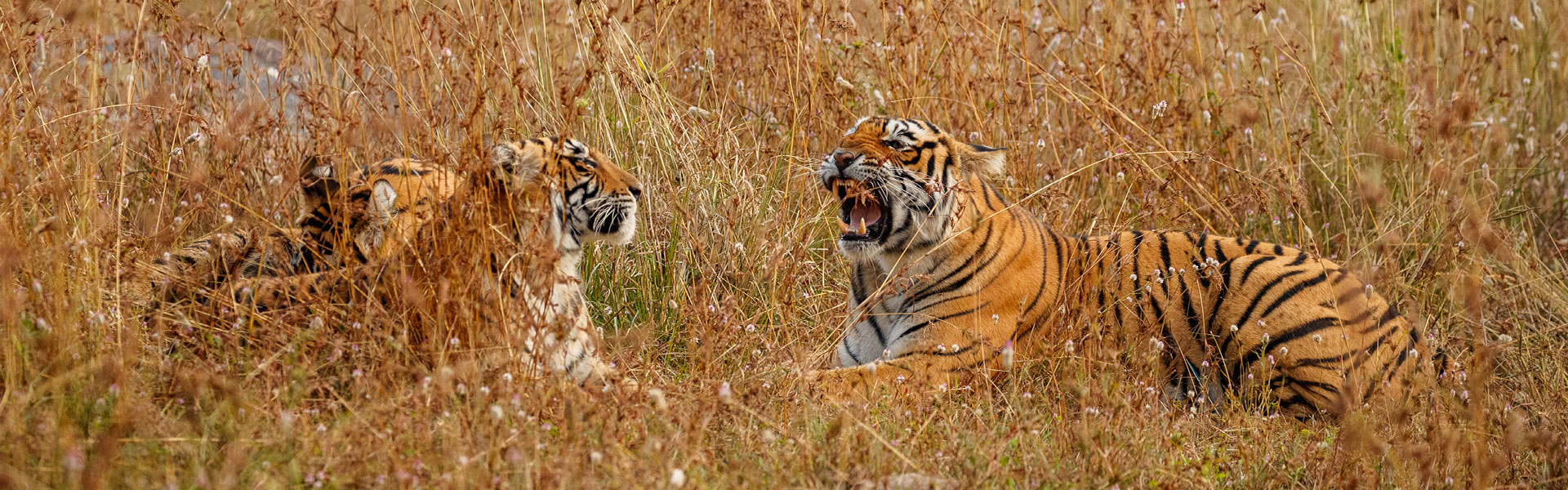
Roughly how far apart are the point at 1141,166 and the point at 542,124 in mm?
2587

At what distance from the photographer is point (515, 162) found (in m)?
4.20

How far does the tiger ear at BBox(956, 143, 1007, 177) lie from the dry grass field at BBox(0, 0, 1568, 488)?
22 cm

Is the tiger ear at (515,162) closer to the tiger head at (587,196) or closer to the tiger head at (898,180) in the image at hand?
the tiger head at (587,196)

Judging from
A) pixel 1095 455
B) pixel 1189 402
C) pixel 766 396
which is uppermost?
pixel 1095 455

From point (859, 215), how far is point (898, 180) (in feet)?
0.78

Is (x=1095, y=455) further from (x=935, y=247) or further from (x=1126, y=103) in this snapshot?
(x=1126, y=103)

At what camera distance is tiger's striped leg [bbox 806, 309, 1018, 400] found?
439 cm

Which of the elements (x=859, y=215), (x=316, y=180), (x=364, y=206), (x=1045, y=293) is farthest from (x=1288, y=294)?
(x=316, y=180)

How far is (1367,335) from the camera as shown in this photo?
4582 mm

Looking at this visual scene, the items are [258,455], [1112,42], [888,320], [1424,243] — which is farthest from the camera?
[1112,42]

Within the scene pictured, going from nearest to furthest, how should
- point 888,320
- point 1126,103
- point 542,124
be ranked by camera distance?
point 888,320 → point 542,124 → point 1126,103

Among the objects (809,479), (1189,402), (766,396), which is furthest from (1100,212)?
(809,479)

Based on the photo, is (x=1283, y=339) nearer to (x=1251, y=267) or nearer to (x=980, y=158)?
(x=1251, y=267)

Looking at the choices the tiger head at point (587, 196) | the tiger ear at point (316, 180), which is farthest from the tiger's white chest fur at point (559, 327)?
the tiger ear at point (316, 180)
